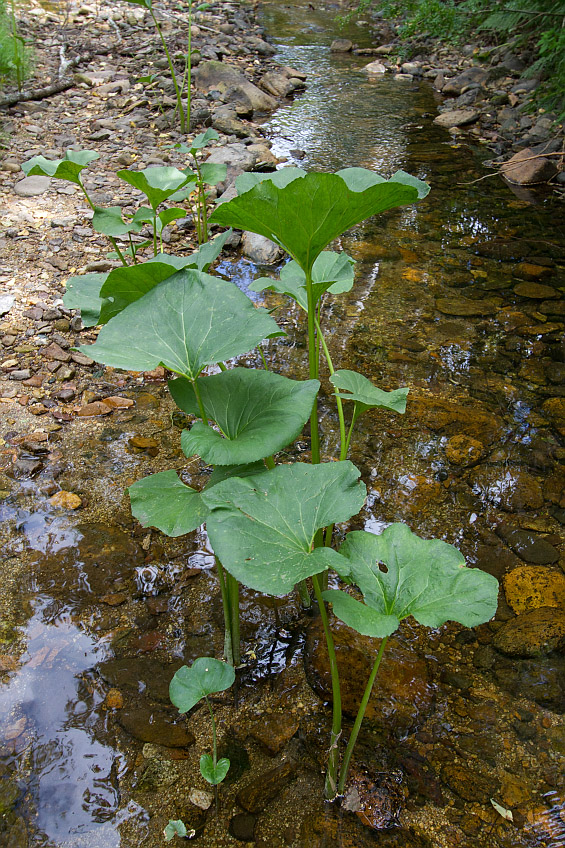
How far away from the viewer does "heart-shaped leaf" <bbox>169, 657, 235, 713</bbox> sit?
1.29 meters

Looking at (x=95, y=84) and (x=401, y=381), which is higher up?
(x=95, y=84)

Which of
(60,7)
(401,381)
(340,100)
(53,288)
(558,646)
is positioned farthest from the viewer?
(60,7)

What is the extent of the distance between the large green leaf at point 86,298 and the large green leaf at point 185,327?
40 cm

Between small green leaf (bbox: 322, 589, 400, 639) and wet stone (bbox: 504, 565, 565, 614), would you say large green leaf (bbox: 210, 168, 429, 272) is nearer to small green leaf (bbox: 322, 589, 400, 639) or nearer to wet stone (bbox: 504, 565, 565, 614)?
small green leaf (bbox: 322, 589, 400, 639)

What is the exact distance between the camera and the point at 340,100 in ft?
22.2

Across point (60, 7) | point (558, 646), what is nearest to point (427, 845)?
point (558, 646)

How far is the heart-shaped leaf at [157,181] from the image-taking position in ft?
6.93

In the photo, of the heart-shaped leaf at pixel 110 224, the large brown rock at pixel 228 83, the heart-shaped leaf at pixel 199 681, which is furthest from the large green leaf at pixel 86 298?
the large brown rock at pixel 228 83

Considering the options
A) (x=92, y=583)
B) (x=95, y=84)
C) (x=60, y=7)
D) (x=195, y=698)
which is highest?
(x=60, y=7)

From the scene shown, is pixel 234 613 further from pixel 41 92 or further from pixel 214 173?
pixel 41 92

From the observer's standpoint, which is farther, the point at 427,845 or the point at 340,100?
the point at 340,100

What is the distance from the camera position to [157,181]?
2.21 metres

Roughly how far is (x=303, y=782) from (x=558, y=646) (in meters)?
0.82

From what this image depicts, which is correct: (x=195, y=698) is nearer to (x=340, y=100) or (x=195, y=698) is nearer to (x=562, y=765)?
(x=562, y=765)
